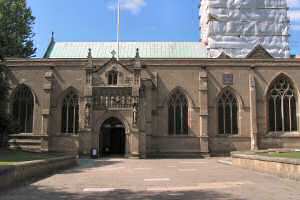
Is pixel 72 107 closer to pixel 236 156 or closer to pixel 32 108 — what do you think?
pixel 32 108

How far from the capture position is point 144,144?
37.3 metres

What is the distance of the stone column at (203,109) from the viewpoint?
39938 mm

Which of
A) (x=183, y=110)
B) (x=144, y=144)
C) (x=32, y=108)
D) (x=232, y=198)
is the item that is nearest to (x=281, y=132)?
(x=183, y=110)

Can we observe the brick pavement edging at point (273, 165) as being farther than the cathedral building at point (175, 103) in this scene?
No

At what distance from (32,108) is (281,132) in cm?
2507

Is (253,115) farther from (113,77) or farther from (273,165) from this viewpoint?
(273,165)

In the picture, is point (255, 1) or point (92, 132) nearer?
point (92, 132)

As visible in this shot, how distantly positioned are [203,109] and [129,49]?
48.5 feet

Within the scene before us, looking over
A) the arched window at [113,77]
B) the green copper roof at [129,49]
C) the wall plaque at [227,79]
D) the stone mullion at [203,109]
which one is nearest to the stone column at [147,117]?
the arched window at [113,77]

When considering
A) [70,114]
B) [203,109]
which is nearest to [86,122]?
[70,114]

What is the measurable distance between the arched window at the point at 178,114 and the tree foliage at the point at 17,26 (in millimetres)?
23167

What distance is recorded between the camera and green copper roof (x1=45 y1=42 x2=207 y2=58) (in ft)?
163

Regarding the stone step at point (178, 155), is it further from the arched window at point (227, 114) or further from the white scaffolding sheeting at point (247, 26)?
the white scaffolding sheeting at point (247, 26)

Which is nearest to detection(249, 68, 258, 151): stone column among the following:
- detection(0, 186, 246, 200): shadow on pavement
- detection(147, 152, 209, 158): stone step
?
detection(147, 152, 209, 158): stone step
